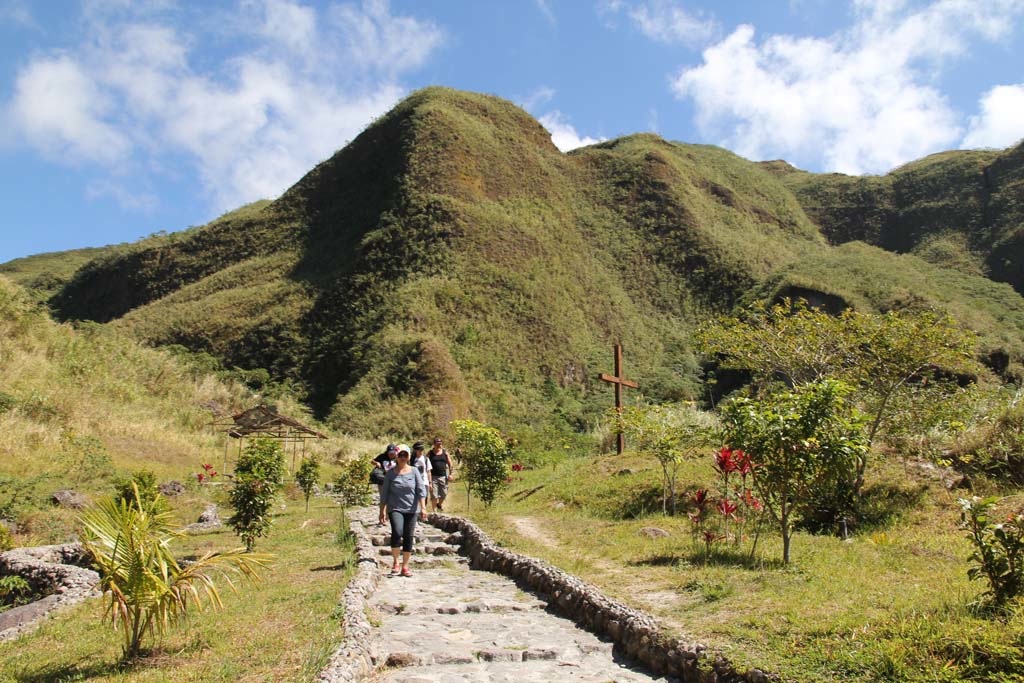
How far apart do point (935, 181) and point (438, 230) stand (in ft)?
202

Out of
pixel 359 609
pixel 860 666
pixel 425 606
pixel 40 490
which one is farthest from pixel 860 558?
pixel 40 490

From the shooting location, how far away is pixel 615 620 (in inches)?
247

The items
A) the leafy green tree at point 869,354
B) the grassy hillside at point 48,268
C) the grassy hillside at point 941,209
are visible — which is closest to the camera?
the leafy green tree at point 869,354

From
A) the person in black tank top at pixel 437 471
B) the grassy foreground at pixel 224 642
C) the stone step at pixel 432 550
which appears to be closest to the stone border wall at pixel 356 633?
the grassy foreground at pixel 224 642

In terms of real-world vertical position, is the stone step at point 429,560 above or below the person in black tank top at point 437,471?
below

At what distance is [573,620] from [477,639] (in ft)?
4.17

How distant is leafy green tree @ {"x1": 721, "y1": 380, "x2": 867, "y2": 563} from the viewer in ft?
26.0

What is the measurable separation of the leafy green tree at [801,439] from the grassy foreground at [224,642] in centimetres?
528

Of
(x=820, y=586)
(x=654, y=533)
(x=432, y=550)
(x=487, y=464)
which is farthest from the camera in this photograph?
(x=487, y=464)

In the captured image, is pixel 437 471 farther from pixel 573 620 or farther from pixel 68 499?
pixel 573 620

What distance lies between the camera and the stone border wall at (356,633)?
15.3 feet

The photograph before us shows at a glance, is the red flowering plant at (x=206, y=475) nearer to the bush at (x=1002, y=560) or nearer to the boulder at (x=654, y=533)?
the boulder at (x=654, y=533)

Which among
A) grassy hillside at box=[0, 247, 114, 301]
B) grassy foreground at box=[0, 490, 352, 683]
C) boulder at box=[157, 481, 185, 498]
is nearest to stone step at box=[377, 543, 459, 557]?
grassy foreground at box=[0, 490, 352, 683]

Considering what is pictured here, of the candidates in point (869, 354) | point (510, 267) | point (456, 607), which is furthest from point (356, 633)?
point (510, 267)
